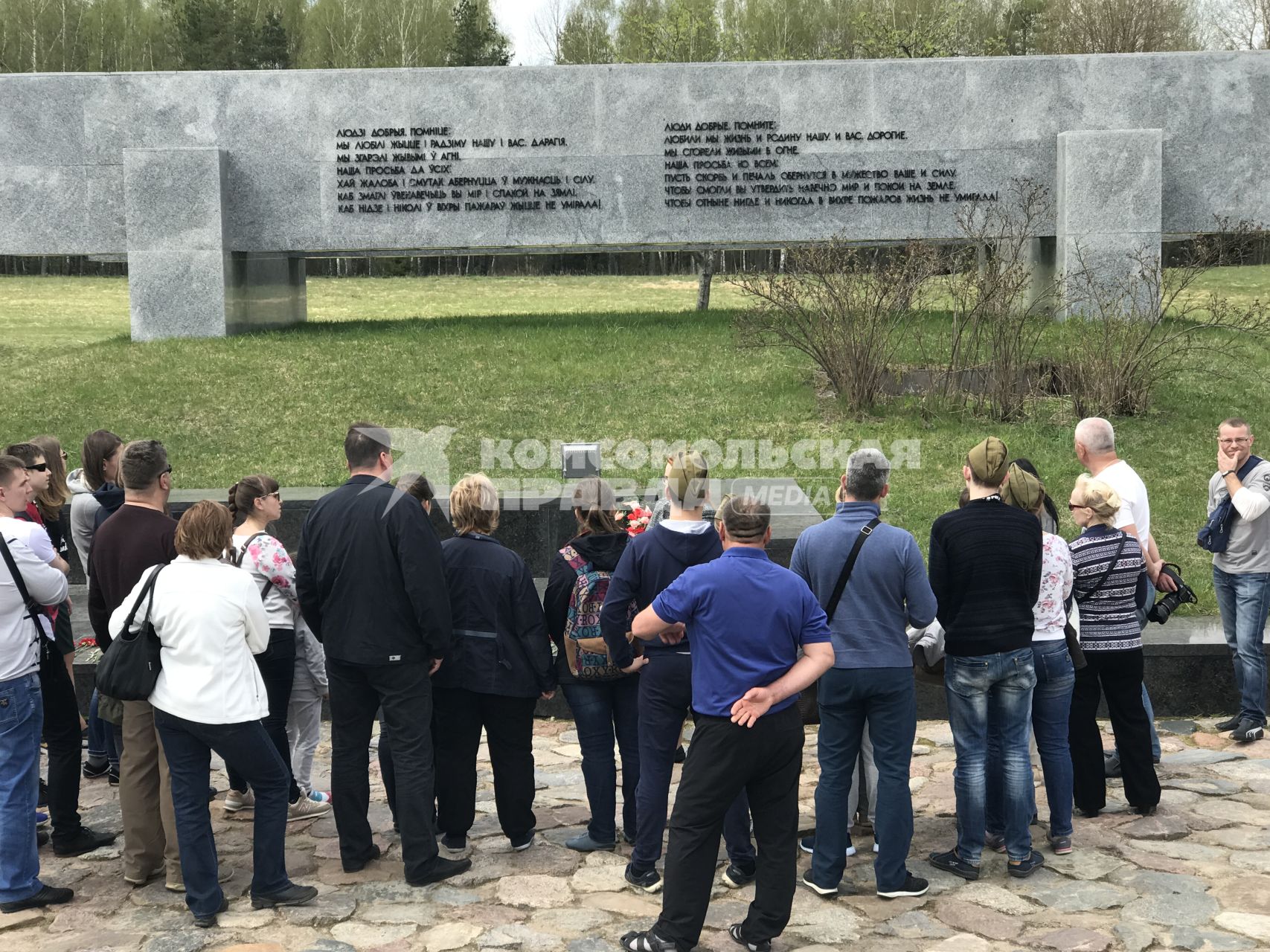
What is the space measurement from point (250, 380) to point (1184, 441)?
909 centimetres

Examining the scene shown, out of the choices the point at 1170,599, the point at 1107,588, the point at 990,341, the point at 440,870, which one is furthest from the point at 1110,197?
the point at 440,870

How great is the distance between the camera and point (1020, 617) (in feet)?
16.4

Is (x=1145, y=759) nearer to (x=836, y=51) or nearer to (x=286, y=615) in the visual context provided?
(x=286, y=615)

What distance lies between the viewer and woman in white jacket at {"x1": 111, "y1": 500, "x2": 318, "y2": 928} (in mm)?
4578

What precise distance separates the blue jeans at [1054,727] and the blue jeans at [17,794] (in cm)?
372

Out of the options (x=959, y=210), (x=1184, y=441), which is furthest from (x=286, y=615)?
(x=959, y=210)

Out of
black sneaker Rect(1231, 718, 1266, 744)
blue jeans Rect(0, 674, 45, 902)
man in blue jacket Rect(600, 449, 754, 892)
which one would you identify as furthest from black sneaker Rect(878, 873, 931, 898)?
blue jeans Rect(0, 674, 45, 902)

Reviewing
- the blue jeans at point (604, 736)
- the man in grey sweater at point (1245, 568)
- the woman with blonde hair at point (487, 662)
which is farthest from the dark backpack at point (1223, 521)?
the woman with blonde hair at point (487, 662)

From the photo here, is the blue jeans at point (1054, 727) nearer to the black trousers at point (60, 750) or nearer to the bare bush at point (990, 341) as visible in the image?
the black trousers at point (60, 750)

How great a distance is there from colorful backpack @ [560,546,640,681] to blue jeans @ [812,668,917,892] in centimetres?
90

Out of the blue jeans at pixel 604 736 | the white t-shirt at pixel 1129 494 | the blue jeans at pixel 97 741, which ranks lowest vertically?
the blue jeans at pixel 97 741

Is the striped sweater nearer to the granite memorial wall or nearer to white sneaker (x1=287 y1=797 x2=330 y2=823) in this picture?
white sneaker (x1=287 y1=797 x2=330 y2=823)

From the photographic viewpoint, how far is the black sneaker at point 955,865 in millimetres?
5102

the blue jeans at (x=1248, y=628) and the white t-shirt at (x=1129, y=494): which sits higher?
the white t-shirt at (x=1129, y=494)
